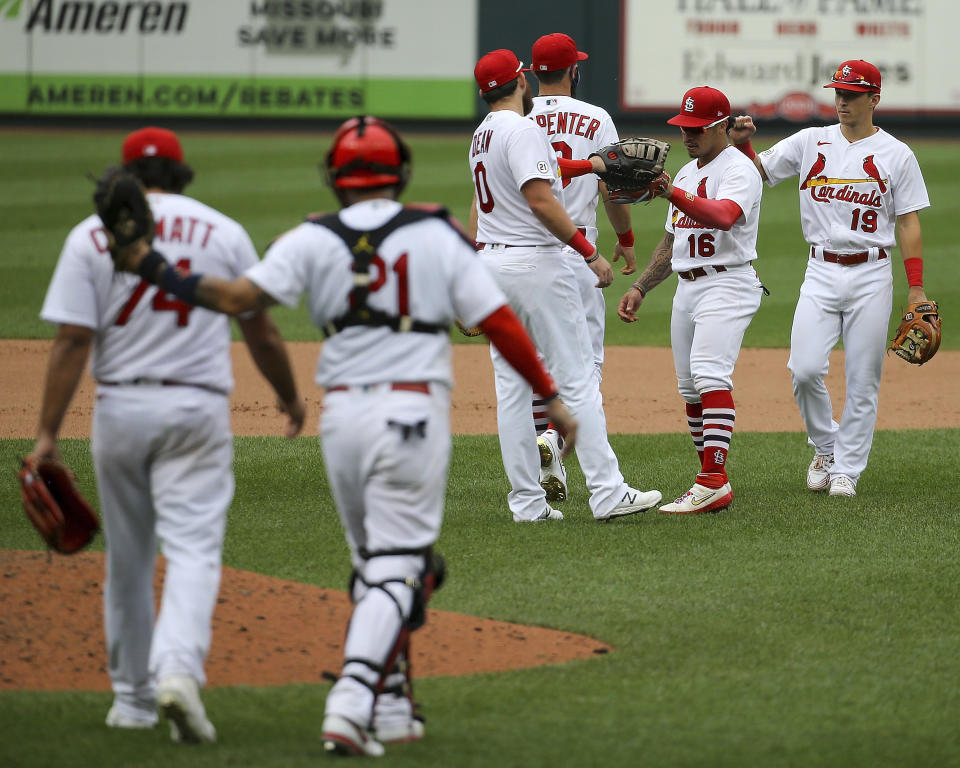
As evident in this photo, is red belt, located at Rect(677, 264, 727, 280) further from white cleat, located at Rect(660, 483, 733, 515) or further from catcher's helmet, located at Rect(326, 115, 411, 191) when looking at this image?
catcher's helmet, located at Rect(326, 115, 411, 191)

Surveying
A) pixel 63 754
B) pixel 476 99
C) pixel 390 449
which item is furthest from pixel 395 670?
pixel 476 99

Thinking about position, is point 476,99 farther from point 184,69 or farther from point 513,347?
point 513,347

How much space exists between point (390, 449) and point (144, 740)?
103 centimetres

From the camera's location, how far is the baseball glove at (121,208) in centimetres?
364

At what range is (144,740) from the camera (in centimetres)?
379

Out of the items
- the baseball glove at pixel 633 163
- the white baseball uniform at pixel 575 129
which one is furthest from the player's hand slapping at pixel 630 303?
the baseball glove at pixel 633 163

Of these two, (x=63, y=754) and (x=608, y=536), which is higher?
(x=63, y=754)

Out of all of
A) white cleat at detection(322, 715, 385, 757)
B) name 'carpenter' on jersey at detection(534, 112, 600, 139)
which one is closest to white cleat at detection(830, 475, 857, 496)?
name 'carpenter' on jersey at detection(534, 112, 600, 139)

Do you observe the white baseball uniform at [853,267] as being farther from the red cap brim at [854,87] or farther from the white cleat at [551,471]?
the white cleat at [551,471]

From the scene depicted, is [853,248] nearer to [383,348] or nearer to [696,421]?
[696,421]

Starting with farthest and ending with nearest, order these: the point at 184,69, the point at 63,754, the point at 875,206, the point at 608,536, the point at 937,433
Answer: the point at 184,69 < the point at 937,433 < the point at 875,206 < the point at 608,536 < the point at 63,754

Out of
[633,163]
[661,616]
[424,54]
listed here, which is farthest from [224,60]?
[661,616]

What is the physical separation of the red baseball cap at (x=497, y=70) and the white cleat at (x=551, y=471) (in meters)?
1.83

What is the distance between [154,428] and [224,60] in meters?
22.3
